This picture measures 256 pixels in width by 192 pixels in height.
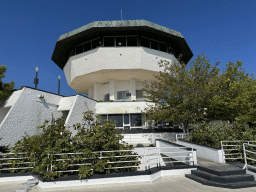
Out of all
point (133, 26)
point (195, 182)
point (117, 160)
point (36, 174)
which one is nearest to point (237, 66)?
point (133, 26)

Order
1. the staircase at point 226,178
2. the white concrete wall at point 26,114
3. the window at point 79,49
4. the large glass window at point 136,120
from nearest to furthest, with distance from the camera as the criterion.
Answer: the staircase at point 226,178 < the white concrete wall at point 26,114 < the large glass window at point 136,120 < the window at point 79,49

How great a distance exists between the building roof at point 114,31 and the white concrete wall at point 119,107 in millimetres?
9054

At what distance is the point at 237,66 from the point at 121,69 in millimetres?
14393

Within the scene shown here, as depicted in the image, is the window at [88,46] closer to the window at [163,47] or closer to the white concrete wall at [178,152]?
the window at [163,47]

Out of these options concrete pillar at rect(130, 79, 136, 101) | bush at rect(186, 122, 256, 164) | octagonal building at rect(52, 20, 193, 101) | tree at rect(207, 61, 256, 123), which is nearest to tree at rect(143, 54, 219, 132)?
tree at rect(207, 61, 256, 123)

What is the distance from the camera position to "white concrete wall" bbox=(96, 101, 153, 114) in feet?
63.3

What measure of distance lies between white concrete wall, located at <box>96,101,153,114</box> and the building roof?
29.7 ft

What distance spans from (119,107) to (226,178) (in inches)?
569

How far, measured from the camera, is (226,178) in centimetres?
608

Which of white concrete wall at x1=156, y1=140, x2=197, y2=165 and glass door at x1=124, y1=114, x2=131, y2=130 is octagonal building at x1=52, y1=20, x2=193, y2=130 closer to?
glass door at x1=124, y1=114, x2=131, y2=130

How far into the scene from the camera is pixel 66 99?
1695 cm

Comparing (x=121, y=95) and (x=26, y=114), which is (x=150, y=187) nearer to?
(x=26, y=114)

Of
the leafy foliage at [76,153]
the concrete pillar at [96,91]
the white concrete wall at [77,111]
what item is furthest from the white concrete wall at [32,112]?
the concrete pillar at [96,91]

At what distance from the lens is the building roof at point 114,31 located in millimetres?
19781
